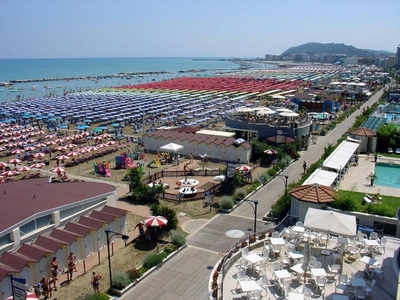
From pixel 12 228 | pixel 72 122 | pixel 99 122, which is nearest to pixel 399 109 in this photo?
pixel 99 122

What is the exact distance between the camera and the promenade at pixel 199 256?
13273 millimetres

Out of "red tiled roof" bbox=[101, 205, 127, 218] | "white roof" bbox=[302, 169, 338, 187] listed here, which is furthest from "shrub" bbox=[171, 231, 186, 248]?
"white roof" bbox=[302, 169, 338, 187]

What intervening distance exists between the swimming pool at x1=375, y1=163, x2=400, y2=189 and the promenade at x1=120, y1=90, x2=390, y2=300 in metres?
6.57

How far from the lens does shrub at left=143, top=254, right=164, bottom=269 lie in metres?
14.8

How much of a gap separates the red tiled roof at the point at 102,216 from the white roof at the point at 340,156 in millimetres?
13453

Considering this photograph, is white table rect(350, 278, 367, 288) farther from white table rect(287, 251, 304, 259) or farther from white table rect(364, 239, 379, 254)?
white table rect(364, 239, 379, 254)

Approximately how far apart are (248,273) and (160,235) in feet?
A: 20.5

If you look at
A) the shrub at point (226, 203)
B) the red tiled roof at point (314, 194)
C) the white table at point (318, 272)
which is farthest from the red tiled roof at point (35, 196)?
the white table at point (318, 272)

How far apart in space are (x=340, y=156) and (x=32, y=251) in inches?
792

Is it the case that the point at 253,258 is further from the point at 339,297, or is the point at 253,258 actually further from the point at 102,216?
the point at 102,216

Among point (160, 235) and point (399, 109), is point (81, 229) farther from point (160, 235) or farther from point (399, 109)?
point (399, 109)

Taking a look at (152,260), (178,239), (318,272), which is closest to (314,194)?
(318,272)

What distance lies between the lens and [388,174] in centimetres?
2686

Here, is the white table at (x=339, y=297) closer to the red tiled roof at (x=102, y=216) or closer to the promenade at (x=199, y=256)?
the promenade at (x=199, y=256)
